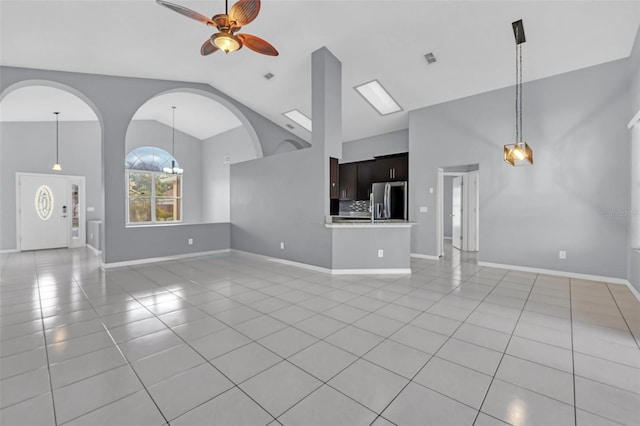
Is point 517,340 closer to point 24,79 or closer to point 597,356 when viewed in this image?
point 597,356

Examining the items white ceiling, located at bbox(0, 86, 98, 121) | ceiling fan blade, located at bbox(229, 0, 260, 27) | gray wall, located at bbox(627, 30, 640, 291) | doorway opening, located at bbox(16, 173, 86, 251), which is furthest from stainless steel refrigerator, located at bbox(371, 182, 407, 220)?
doorway opening, located at bbox(16, 173, 86, 251)

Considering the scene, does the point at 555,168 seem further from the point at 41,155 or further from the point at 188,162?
the point at 41,155

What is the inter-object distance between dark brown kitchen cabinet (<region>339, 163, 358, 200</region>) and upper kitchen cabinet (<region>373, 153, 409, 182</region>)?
71 cm

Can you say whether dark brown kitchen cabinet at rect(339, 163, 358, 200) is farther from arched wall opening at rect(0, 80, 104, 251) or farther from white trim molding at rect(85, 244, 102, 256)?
white trim molding at rect(85, 244, 102, 256)

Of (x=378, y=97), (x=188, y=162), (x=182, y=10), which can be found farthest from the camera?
(x=188, y=162)

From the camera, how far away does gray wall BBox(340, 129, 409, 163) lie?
714 centimetres

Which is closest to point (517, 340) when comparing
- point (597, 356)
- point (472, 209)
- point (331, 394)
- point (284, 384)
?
point (597, 356)

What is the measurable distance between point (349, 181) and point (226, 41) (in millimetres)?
5807


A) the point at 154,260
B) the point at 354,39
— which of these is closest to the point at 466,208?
the point at 354,39

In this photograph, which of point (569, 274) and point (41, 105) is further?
point (41, 105)

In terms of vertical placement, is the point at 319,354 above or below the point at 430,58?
below

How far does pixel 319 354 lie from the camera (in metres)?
2.15

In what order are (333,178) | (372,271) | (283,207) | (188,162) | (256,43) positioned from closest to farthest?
(256,43) → (372,271) → (333,178) → (283,207) → (188,162)

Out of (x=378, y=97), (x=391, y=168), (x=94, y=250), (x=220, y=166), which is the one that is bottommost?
(x=94, y=250)
